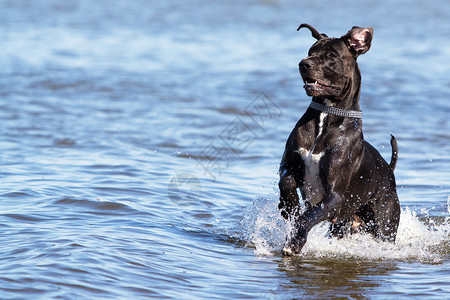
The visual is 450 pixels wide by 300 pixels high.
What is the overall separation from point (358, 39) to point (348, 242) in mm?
1561

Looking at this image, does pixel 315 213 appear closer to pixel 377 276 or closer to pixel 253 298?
pixel 377 276

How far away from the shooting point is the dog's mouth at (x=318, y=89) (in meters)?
5.14

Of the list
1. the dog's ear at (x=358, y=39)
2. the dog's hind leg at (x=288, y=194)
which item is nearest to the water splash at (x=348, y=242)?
the dog's hind leg at (x=288, y=194)

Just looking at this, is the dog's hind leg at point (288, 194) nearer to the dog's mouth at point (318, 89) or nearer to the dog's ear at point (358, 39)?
the dog's mouth at point (318, 89)

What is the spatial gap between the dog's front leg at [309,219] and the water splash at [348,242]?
19cm

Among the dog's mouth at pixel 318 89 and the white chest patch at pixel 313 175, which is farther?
the white chest patch at pixel 313 175

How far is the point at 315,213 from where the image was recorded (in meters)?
5.18

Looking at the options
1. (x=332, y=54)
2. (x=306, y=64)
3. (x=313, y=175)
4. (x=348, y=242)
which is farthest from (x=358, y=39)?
(x=348, y=242)

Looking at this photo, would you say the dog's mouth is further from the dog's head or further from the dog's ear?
the dog's ear

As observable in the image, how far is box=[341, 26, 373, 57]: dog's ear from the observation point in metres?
5.24

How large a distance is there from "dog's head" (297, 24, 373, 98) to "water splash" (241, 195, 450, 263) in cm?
102

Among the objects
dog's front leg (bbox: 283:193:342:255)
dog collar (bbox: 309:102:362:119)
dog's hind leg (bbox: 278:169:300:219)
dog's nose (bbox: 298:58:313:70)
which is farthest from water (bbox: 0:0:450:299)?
dog's nose (bbox: 298:58:313:70)

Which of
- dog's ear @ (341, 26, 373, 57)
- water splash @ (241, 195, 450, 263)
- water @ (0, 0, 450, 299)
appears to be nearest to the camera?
water @ (0, 0, 450, 299)

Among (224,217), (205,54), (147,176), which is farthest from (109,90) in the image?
(224,217)
